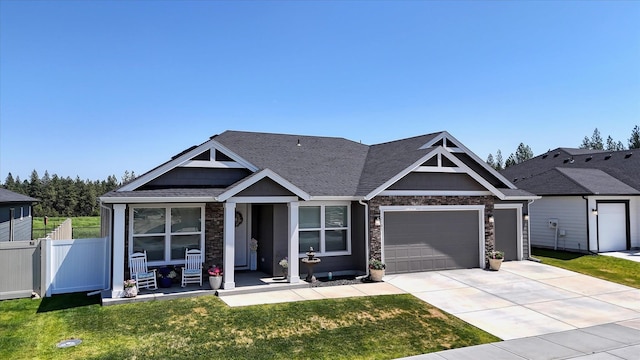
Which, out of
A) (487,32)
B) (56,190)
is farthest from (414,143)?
(56,190)

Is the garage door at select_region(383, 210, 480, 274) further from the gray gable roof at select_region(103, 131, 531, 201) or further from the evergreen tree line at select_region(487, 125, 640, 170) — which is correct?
the evergreen tree line at select_region(487, 125, 640, 170)

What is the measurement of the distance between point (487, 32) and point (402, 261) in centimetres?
945

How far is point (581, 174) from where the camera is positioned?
22375 mm

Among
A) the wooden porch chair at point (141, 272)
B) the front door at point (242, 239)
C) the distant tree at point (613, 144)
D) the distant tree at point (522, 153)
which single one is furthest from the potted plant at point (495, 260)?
the distant tree at point (613, 144)

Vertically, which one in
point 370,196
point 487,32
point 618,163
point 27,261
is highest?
point 487,32

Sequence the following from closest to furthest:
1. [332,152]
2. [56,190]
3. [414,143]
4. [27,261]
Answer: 1. [27,261]
2. [414,143]
3. [332,152]
4. [56,190]

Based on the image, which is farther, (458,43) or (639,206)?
(639,206)

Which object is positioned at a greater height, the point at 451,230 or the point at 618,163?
the point at 618,163

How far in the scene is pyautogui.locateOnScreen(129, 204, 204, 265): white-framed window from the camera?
41.4ft

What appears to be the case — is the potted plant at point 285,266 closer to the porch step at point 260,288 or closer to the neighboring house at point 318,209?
the neighboring house at point 318,209

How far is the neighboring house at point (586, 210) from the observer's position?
19.6 m

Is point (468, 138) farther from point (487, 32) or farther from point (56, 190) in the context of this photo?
point (56, 190)

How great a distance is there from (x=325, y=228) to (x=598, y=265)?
11.8 m

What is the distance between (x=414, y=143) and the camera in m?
18.0
